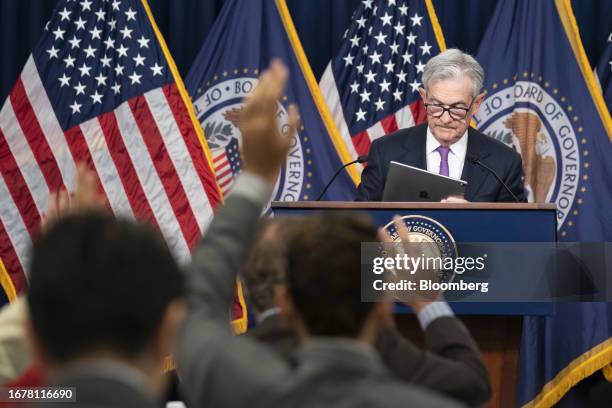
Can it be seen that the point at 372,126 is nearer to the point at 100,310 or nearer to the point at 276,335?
the point at 276,335

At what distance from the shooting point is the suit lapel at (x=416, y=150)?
15.4 feet

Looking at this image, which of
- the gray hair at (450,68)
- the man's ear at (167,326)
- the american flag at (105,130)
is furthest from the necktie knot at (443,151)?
the man's ear at (167,326)

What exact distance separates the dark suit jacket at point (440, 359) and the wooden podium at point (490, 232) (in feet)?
5.25

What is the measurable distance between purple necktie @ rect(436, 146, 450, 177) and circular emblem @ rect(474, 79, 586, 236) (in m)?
1.18

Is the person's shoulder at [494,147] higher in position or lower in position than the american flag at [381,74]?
lower

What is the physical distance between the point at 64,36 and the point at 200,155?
1.12 metres

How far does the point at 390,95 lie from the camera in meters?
5.99

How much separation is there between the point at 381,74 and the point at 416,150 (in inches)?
53.2

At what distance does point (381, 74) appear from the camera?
19.6 feet

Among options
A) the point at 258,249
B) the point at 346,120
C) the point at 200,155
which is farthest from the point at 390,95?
the point at 258,249

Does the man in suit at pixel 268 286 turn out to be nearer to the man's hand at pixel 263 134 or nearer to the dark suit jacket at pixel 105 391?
the man's hand at pixel 263 134

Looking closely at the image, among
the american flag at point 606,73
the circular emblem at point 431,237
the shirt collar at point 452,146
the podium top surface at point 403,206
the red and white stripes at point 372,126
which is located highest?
the american flag at point 606,73

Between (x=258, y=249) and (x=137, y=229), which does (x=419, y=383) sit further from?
(x=137, y=229)

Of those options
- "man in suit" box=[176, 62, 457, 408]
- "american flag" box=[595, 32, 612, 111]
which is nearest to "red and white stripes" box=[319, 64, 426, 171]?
"american flag" box=[595, 32, 612, 111]
